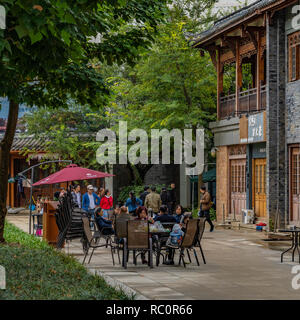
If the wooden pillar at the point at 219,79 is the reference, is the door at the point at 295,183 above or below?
below

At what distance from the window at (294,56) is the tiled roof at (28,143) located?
20.6 meters

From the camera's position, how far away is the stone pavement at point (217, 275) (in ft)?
35.9

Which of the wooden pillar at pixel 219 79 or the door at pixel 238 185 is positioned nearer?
the door at pixel 238 185

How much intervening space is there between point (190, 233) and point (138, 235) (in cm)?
114

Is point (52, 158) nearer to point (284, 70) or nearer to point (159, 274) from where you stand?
point (284, 70)

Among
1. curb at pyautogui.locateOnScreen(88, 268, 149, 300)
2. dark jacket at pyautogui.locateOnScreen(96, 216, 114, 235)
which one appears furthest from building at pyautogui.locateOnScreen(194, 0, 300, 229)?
curb at pyautogui.locateOnScreen(88, 268, 149, 300)

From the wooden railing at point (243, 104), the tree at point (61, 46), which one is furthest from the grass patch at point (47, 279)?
the wooden railing at point (243, 104)

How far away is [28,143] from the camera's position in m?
40.7

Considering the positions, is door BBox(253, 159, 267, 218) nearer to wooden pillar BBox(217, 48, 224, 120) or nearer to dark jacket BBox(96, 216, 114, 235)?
wooden pillar BBox(217, 48, 224, 120)

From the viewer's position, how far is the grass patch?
9.48 metres

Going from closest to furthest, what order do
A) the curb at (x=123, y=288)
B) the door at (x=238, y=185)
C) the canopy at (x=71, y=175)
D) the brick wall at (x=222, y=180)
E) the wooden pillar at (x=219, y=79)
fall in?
the curb at (x=123, y=288), the canopy at (x=71, y=175), the door at (x=238, y=185), the brick wall at (x=222, y=180), the wooden pillar at (x=219, y=79)

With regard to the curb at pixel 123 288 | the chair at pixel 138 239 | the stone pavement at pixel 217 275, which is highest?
the chair at pixel 138 239

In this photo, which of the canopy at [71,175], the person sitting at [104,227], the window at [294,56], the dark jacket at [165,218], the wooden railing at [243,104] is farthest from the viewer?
the wooden railing at [243,104]

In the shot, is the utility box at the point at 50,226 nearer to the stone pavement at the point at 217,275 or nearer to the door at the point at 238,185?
the stone pavement at the point at 217,275
